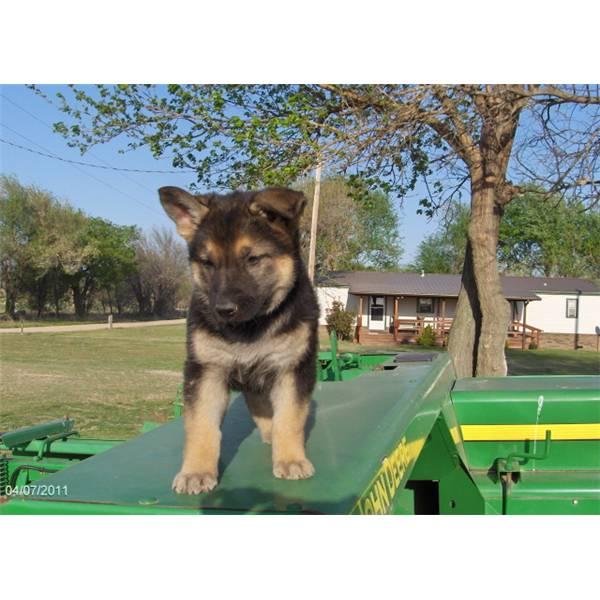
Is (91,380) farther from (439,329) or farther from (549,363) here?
(439,329)

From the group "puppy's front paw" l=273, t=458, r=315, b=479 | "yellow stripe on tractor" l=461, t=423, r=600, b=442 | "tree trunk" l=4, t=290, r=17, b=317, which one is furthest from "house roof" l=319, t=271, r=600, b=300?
"puppy's front paw" l=273, t=458, r=315, b=479

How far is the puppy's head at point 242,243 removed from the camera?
2631 mm

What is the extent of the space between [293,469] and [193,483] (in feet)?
1.41

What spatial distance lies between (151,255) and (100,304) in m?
12.7

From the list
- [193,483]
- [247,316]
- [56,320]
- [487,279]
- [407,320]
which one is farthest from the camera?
[407,320]

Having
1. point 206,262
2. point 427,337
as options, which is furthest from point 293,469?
point 427,337

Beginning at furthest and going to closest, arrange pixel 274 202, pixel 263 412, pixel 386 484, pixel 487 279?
pixel 487 279, pixel 263 412, pixel 274 202, pixel 386 484

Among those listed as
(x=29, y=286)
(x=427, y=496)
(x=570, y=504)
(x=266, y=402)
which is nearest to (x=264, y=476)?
(x=266, y=402)

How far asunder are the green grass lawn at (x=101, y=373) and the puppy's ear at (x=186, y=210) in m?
8.39

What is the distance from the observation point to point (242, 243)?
2688 mm

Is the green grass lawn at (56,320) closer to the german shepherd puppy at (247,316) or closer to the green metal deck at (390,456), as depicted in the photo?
the green metal deck at (390,456)

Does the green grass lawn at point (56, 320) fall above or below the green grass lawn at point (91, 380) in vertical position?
above

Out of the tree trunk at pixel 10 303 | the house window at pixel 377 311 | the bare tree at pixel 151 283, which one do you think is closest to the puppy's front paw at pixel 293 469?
the bare tree at pixel 151 283

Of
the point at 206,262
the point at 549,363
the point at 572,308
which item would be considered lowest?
the point at 549,363
